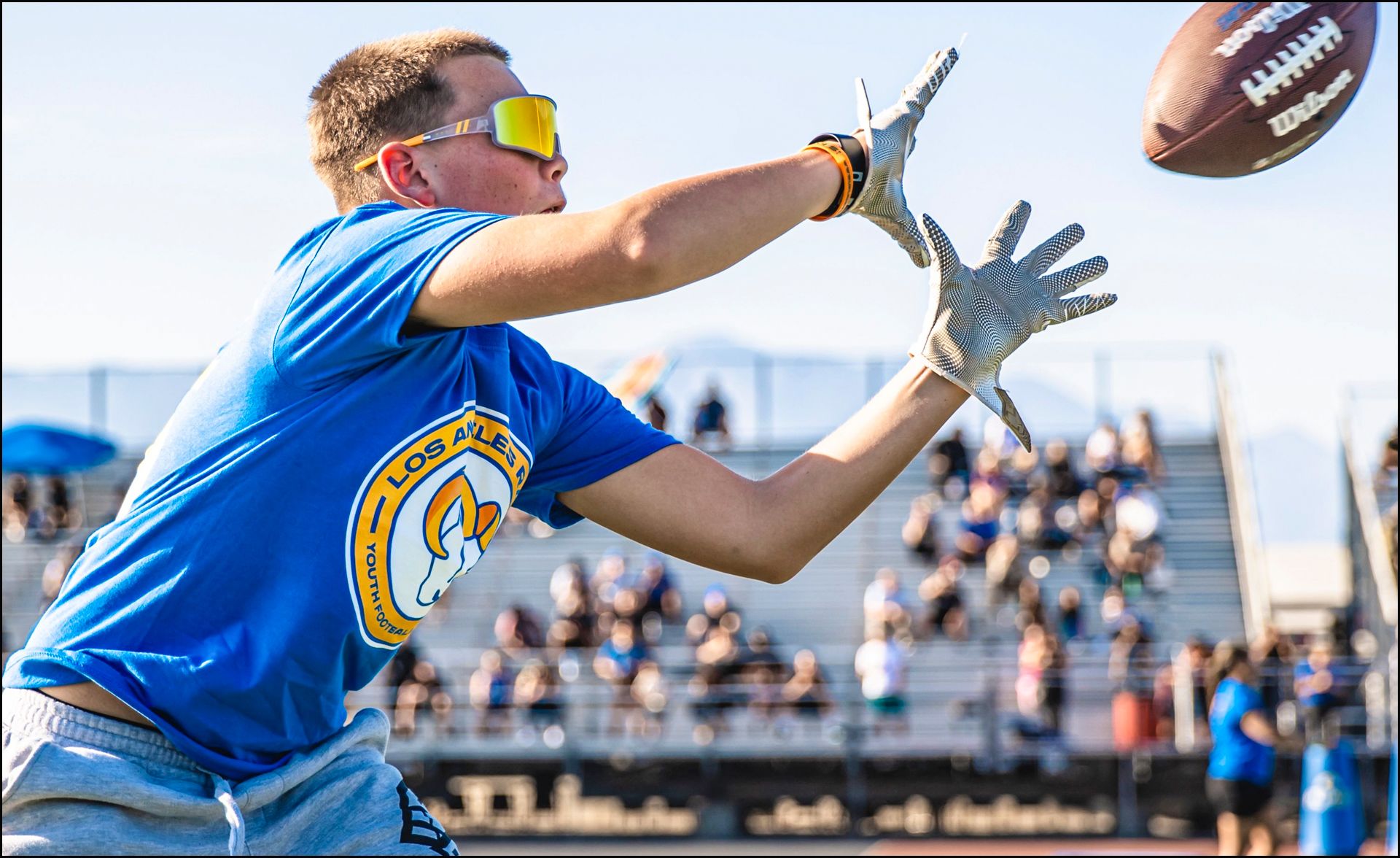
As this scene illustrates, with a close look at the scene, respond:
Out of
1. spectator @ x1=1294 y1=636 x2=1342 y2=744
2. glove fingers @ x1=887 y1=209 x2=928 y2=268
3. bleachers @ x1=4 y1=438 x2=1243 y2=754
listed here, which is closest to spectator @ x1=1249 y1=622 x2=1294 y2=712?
spectator @ x1=1294 y1=636 x2=1342 y2=744

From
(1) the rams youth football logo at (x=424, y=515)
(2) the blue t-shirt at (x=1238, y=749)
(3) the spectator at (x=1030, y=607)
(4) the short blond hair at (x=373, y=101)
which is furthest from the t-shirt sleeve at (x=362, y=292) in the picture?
(3) the spectator at (x=1030, y=607)

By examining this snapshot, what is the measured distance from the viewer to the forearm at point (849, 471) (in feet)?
8.77

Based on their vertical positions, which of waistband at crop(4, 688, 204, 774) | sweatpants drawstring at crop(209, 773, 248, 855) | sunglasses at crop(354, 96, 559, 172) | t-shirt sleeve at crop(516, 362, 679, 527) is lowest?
sweatpants drawstring at crop(209, 773, 248, 855)

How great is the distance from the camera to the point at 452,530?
7.87ft

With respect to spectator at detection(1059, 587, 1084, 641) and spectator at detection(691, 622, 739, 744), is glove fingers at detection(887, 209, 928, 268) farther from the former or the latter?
spectator at detection(1059, 587, 1084, 641)

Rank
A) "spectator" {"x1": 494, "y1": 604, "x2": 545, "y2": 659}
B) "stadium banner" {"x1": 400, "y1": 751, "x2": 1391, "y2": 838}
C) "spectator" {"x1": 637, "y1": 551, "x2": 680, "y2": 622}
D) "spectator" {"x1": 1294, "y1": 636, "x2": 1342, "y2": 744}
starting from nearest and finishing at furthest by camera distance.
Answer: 1. "spectator" {"x1": 1294, "y1": 636, "x2": 1342, "y2": 744}
2. "stadium banner" {"x1": 400, "y1": 751, "x2": 1391, "y2": 838}
3. "spectator" {"x1": 494, "y1": 604, "x2": 545, "y2": 659}
4. "spectator" {"x1": 637, "y1": 551, "x2": 680, "y2": 622}

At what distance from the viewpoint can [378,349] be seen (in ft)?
7.27

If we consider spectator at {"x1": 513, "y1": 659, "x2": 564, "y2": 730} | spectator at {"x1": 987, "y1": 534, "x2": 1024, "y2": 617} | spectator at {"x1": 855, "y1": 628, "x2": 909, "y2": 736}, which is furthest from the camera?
spectator at {"x1": 987, "y1": 534, "x2": 1024, "y2": 617}

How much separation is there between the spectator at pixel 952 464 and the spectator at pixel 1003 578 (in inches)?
86.1

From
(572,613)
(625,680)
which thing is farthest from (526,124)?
(572,613)

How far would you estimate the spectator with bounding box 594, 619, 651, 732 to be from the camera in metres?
15.5

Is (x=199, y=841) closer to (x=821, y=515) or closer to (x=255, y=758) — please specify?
(x=255, y=758)

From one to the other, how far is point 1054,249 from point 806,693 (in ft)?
41.6

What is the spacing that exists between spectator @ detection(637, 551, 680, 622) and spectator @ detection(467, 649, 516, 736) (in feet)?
6.94
